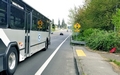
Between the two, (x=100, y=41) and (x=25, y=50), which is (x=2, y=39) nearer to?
(x=25, y=50)

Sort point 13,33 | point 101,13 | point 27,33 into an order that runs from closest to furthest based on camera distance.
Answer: point 13,33
point 27,33
point 101,13

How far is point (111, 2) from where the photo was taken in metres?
26.6

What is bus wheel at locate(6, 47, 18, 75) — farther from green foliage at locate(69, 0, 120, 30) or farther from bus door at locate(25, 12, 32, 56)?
green foliage at locate(69, 0, 120, 30)

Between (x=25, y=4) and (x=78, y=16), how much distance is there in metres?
32.0

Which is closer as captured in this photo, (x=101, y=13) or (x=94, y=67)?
(x=94, y=67)

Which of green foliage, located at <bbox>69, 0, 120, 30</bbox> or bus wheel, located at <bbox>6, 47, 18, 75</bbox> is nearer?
bus wheel, located at <bbox>6, 47, 18, 75</bbox>

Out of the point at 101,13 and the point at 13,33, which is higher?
the point at 101,13

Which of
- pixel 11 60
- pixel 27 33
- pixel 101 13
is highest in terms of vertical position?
pixel 101 13

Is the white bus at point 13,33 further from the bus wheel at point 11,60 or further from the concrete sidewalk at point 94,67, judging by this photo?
the concrete sidewalk at point 94,67

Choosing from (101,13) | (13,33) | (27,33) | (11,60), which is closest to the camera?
(11,60)

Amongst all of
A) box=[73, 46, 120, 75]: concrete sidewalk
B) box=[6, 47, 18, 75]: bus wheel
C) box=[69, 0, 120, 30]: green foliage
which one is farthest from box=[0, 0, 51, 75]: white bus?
box=[69, 0, 120, 30]: green foliage

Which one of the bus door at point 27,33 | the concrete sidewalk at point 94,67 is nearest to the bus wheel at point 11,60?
the bus door at point 27,33

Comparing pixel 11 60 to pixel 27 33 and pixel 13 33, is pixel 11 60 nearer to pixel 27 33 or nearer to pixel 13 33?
pixel 13 33

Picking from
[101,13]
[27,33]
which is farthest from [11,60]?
[101,13]
